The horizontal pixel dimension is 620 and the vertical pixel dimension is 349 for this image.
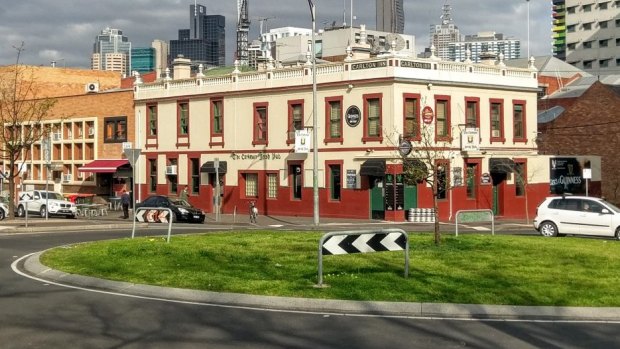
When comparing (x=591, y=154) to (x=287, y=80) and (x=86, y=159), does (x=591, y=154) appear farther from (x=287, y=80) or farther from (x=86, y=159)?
(x=86, y=159)

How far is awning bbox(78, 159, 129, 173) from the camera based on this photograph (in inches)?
2256

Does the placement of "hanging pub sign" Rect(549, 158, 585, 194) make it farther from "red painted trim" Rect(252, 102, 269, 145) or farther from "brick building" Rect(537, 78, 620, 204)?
"red painted trim" Rect(252, 102, 269, 145)

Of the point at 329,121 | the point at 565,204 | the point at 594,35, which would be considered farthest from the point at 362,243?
the point at 594,35

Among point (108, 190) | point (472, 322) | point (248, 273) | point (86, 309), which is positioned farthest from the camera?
point (108, 190)

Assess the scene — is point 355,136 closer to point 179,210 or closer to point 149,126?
point 179,210

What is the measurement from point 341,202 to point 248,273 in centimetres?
2952

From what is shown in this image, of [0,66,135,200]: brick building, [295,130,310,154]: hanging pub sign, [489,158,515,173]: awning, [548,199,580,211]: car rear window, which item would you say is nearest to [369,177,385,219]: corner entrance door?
[295,130,310,154]: hanging pub sign

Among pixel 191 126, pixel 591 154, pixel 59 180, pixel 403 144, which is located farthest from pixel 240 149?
pixel 591 154

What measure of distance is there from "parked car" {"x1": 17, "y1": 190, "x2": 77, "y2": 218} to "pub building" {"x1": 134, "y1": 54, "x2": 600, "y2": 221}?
29.5 feet

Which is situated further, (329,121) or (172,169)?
(172,169)

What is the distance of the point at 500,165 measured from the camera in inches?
1847

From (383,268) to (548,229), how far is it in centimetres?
1450

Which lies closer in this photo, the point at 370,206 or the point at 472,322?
the point at 472,322

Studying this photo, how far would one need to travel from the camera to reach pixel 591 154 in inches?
2386
